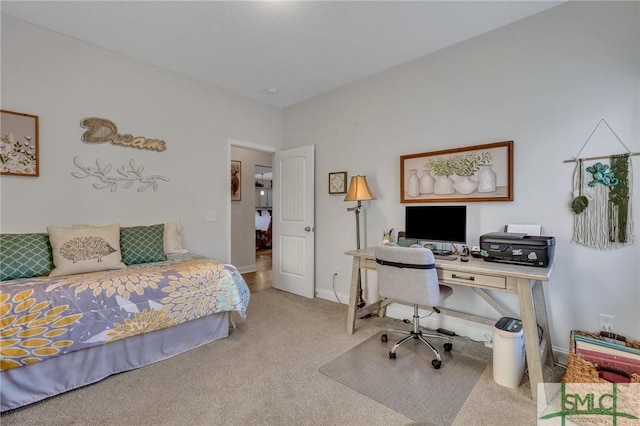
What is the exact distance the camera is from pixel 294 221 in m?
4.03

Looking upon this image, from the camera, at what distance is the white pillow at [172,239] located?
3.07 metres

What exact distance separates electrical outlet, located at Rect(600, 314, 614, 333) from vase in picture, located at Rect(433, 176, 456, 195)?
1.37m

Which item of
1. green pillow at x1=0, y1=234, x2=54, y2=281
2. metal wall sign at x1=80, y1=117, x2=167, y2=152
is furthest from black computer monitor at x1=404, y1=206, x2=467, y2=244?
green pillow at x1=0, y1=234, x2=54, y2=281

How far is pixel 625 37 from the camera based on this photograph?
1.99 metres

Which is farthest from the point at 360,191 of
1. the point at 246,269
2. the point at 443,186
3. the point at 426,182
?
the point at 246,269

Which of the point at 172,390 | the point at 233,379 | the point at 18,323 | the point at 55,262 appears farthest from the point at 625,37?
the point at 55,262

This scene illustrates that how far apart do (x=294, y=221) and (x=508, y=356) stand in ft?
9.09

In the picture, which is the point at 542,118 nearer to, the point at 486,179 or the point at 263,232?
the point at 486,179

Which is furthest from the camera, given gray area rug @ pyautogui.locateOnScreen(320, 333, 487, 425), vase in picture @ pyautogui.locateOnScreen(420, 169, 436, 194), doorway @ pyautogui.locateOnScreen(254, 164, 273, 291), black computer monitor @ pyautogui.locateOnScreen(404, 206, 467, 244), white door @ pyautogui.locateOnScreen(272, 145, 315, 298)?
doorway @ pyautogui.locateOnScreen(254, 164, 273, 291)

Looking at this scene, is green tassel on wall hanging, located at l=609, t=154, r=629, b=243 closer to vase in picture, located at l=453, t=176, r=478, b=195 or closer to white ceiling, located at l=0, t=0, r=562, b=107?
vase in picture, located at l=453, t=176, r=478, b=195

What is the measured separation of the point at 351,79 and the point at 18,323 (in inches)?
137

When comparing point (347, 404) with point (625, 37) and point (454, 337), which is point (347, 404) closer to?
point (454, 337)

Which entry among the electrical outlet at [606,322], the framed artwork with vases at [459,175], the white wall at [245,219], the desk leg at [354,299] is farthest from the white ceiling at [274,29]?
the electrical outlet at [606,322]

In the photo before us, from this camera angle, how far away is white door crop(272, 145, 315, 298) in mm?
3840
